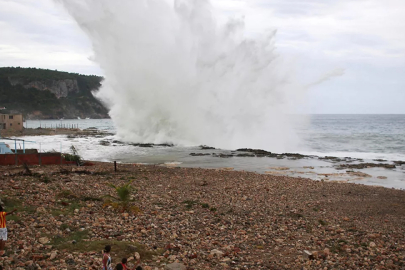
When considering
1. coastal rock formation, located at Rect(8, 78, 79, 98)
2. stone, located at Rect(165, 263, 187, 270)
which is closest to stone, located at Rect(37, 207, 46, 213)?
stone, located at Rect(165, 263, 187, 270)

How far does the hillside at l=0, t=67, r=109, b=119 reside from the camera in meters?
164

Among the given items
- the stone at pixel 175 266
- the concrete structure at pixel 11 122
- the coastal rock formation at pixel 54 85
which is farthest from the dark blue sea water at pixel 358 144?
the coastal rock formation at pixel 54 85

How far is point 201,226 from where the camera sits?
935cm

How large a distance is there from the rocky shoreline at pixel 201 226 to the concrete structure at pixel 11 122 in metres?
58.4

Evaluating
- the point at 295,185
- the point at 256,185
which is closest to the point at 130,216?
the point at 256,185

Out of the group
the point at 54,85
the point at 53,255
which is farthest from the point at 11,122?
the point at 54,85

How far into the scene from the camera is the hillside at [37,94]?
539 ft

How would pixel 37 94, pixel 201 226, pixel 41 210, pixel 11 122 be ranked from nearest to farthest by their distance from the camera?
1. pixel 41 210
2. pixel 201 226
3. pixel 11 122
4. pixel 37 94

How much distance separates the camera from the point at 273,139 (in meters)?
42.3

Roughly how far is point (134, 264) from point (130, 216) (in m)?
3.14

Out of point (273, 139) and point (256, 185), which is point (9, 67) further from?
point (256, 185)

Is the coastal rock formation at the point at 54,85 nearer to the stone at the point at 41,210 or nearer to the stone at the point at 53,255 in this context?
the stone at the point at 41,210

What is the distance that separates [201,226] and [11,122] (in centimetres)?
6753

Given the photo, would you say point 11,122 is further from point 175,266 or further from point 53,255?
point 175,266
